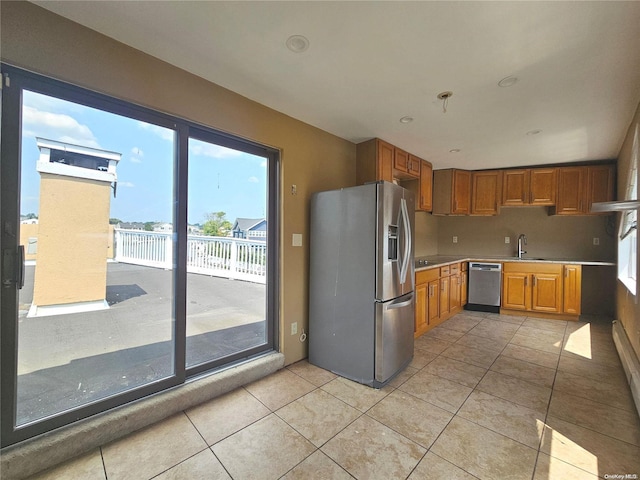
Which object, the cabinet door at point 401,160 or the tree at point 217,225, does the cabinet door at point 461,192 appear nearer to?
the cabinet door at point 401,160

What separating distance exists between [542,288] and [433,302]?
6.30 feet

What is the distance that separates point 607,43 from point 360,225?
5.96 ft

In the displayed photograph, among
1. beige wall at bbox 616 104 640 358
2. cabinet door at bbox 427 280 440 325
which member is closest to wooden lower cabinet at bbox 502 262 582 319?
beige wall at bbox 616 104 640 358

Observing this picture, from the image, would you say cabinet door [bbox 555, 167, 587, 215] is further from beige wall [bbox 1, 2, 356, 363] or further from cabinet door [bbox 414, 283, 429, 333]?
beige wall [bbox 1, 2, 356, 363]

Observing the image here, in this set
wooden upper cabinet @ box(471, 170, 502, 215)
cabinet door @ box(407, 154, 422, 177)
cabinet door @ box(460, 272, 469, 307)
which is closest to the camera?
cabinet door @ box(407, 154, 422, 177)

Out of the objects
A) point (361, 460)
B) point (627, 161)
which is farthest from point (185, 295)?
point (627, 161)

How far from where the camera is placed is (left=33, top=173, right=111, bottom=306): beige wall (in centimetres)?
156

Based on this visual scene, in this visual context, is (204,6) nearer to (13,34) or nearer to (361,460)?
(13,34)

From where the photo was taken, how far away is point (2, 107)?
4.52 feet

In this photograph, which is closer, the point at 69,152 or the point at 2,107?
the point at 2,107

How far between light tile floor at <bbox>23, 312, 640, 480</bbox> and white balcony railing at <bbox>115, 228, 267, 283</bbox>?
0.99m

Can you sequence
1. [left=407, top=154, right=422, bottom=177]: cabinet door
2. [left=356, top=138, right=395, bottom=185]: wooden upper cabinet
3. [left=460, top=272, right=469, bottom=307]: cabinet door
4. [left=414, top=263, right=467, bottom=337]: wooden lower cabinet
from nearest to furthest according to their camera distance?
[left=356, top=138, right=395, bottom=185]: wooden upper cabinet, [left=414, top=263, right=467, bottom=337]: wooden lower cabinet, [left=407, top=154, right=422, bottom=177]: cabinet door, [left=460, top=272, right=469, bottom=307]: cabinet door

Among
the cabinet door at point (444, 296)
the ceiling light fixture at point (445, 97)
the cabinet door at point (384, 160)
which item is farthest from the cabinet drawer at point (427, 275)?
the ceiling light fixture at point (445, 97)

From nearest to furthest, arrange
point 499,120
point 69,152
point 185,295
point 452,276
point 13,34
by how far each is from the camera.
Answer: point 13,34 → point 69,152 → point 185,295 → point 499,120 → point 452,276
